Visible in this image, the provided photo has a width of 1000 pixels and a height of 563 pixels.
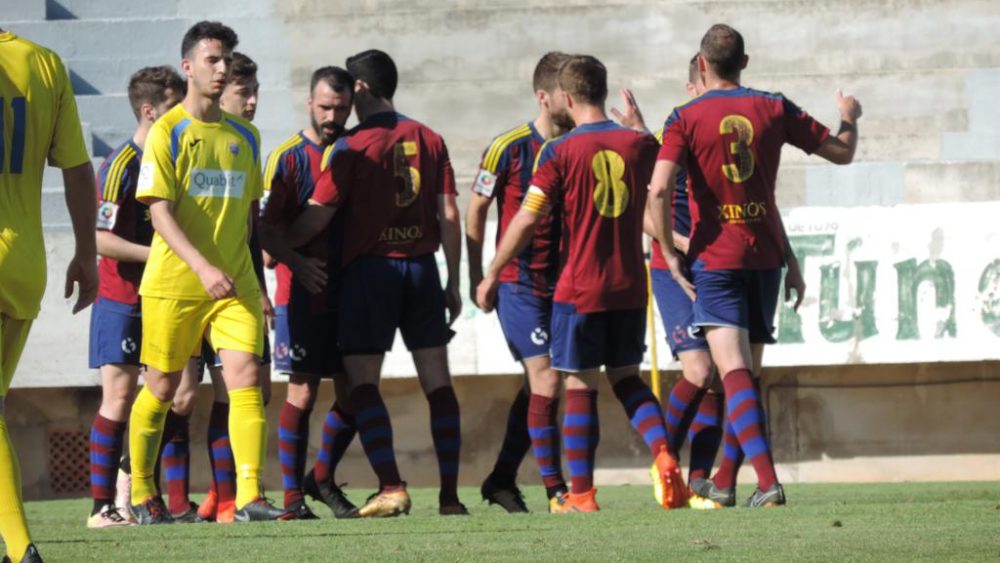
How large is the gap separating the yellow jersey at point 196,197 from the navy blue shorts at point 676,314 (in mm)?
2050

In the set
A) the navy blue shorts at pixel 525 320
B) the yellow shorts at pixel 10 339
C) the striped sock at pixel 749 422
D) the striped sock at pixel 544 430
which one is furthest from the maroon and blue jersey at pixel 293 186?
the yellow shorts at pixel 10 339

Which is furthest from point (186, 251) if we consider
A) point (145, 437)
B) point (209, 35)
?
point (145, 437)

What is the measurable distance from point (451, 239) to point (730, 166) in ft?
4.82

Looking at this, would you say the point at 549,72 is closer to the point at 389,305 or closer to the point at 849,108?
the point at 389,305

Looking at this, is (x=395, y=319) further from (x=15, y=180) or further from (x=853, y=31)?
(x=853, y=31)

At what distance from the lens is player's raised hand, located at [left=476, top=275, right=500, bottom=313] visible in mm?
7902

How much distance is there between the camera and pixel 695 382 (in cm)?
824

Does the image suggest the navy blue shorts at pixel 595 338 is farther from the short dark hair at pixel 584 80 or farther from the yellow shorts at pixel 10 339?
the yellow shorts at pixel 10 339

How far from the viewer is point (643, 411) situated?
7.84 m

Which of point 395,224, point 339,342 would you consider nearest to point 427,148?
point 395,224

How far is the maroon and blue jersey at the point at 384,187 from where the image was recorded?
830 cm

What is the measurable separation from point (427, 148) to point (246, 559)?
3357 mm

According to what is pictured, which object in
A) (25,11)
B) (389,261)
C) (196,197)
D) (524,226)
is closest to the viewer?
(196,197)

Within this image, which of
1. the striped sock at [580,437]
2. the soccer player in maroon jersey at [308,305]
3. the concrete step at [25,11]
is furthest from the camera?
the concrete step at [25,11]
